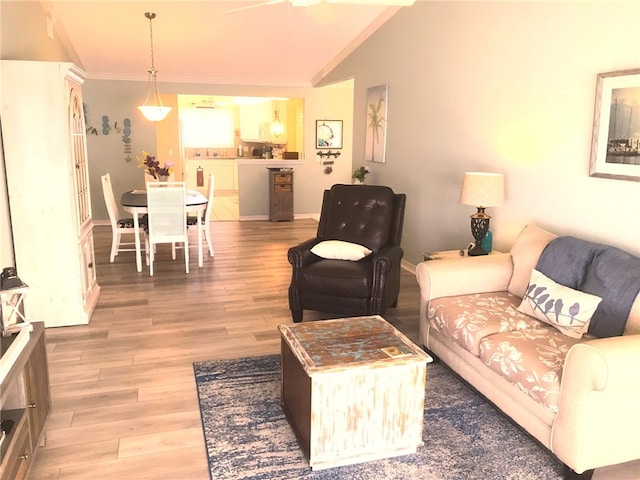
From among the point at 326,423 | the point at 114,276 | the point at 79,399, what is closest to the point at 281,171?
the point at 114,276

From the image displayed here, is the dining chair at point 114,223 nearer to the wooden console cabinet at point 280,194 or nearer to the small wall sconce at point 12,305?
the wooden console cabinet at point 280,194

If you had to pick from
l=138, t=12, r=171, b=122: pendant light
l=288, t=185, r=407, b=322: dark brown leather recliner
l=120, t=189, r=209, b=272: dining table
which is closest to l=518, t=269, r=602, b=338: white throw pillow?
l=288, t=185, r=407, b=322: dark brown leather recliner

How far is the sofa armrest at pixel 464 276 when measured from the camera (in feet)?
10.7

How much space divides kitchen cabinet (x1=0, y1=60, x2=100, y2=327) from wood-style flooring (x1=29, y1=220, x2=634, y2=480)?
304mm

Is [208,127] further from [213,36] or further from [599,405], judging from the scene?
[599,405]

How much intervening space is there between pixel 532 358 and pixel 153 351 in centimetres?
243

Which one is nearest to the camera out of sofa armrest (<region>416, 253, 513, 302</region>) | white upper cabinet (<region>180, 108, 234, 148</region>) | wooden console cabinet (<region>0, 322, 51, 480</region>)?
wooden console cabinet (<region>0, 322, 51, 480</region>)

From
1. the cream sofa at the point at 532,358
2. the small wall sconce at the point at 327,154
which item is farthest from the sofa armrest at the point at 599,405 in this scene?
the small wall sconce at the point at 327,154

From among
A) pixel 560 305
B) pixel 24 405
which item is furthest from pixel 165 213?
pixel 560 305

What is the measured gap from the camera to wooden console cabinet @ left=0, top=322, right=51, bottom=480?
1.91 metres

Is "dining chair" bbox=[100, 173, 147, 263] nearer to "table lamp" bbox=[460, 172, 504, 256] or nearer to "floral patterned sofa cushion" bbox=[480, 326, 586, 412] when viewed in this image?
"table lamp" bbox=[460, 172, 504, 256]

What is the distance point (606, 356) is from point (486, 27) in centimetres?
313

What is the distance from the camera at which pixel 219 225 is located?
8.38 meters

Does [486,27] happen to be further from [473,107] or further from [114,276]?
[114,276]
